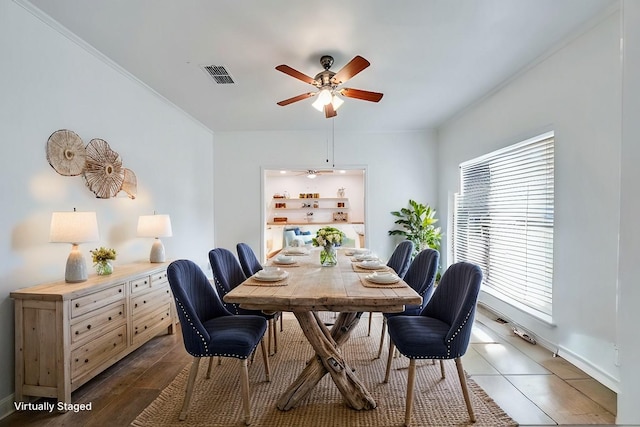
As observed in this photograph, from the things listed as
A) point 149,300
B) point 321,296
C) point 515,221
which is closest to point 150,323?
point 149,300

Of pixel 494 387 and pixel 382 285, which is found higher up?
pixel 382 285

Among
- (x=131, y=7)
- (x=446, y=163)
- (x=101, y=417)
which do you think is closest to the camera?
(x=101, y=417)

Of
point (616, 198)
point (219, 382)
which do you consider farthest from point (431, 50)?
point (219, 382)

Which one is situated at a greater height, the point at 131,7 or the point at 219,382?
the point at 131,7

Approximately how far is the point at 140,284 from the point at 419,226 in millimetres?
4250

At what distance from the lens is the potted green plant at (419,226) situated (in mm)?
5320

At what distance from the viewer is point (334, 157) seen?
5.73 meters

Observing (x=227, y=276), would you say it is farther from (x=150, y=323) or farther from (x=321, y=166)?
(x=321, y=166)

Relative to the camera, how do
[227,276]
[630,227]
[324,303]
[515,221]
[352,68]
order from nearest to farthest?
[630,227] < [324,303] < [352,68] < [227,276] < [515,221]

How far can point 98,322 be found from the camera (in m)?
2.33

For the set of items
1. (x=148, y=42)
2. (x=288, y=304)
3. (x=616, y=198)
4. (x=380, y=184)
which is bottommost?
(x=288, y=304)

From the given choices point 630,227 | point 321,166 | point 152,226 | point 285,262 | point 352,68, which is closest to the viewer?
point 630,227

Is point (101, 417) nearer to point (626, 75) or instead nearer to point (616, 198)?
point (626, 75)

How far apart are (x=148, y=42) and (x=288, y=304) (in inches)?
101
